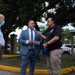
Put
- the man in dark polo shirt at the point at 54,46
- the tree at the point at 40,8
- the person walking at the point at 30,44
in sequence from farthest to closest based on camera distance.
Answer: the tree at the point at 40,8
the person walking at the point at 30,44
the man in dark polo shirt at the point at 54,46

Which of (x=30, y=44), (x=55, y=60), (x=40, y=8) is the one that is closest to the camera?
(x=55, y=60)

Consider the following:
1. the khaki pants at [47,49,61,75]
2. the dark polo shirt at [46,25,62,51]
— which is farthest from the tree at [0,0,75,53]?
the khaki pants at [47,49,61,75]

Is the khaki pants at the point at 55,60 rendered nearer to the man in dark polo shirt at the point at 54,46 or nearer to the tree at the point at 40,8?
the man in dark polo shirt at the point at 54,46

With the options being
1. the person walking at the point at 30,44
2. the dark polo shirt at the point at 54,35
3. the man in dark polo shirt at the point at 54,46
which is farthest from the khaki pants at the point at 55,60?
the person walking at the point at 30,44

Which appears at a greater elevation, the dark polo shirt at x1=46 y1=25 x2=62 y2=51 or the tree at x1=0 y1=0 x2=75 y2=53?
the tree at x1=0 y1=0 x2=75 y2=53

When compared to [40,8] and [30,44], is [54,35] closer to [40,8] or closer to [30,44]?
[30,44]

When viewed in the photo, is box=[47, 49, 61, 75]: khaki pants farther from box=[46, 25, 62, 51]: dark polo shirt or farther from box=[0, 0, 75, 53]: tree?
box=[0, 0, 75, 53]: tree

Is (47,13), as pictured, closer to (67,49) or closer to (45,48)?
(45,48)

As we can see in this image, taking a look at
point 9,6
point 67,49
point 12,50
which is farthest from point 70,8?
point 67,49

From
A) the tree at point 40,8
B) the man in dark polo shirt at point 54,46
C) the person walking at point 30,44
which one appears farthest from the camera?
the tree at point 40,8

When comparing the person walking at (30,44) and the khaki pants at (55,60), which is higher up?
the person walking at (30,44)

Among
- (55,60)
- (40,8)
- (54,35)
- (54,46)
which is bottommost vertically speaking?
(55,60)

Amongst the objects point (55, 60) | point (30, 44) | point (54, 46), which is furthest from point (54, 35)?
point (30, 44)

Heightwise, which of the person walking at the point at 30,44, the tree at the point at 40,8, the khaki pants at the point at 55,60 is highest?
the tree at the point at 40,8
